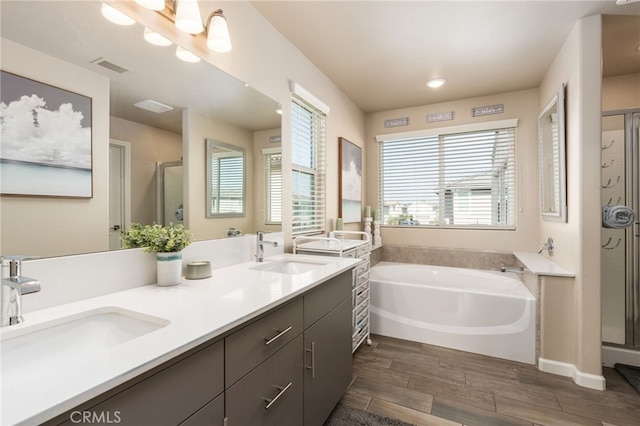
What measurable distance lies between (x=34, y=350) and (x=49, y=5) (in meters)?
1.11

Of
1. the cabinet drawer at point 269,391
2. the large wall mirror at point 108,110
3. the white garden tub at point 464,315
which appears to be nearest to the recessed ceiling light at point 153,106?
the large wall mirror at point 108,110

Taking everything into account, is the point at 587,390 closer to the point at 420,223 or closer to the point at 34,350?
the point at 420,223

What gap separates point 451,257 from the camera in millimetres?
3502

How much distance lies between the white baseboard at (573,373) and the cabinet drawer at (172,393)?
2.49 metres

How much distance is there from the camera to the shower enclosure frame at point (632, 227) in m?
2.34

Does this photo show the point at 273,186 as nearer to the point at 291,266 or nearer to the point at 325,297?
the point at 291,266

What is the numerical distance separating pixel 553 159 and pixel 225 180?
278 centimetres

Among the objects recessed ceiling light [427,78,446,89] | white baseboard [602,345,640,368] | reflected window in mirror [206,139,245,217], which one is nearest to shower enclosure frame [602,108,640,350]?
white baseboard [602,345,640,368]

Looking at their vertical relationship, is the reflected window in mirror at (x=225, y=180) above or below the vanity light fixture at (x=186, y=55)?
below

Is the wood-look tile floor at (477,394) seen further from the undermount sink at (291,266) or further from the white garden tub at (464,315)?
the undermount sink at (291,266)

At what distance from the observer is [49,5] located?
3.33 feet

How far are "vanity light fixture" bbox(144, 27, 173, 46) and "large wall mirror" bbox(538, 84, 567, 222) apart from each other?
2.79 meters

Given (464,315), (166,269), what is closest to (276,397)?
(166,269)

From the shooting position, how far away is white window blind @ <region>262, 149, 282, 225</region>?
2090 millimetres
